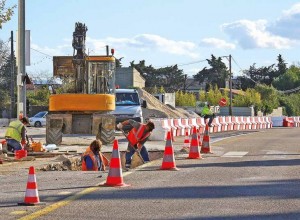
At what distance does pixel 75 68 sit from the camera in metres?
27.1

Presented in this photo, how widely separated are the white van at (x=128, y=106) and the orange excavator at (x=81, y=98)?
6302 millimetres

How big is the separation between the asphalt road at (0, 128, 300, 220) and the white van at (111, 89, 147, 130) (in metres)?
15.9

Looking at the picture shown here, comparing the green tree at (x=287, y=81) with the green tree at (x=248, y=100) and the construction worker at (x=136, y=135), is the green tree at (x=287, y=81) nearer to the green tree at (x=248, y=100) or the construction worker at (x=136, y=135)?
the green tree at (x=248, y=100)

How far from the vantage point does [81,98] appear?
86.0 ft

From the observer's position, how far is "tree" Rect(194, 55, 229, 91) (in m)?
151

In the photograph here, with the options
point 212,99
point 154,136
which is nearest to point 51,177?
point 154,136

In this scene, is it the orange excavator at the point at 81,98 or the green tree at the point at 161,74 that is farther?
the green tree at the point at 161,74

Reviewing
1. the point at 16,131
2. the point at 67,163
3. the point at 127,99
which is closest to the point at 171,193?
the point at 67,163

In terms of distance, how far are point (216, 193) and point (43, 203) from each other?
3096 mm

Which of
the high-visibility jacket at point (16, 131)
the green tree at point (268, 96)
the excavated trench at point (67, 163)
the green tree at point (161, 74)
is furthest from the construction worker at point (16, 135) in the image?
the green tree at point (161, 74)

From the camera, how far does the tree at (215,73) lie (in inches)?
5950

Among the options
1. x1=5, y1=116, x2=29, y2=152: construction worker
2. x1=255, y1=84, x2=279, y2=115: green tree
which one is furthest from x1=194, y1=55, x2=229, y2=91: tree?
x1=5, y1=116, x2=29, y2=152: construction worker

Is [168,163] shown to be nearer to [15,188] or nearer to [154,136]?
[15,188]

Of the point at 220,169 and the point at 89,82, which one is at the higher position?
the point at 89,82
